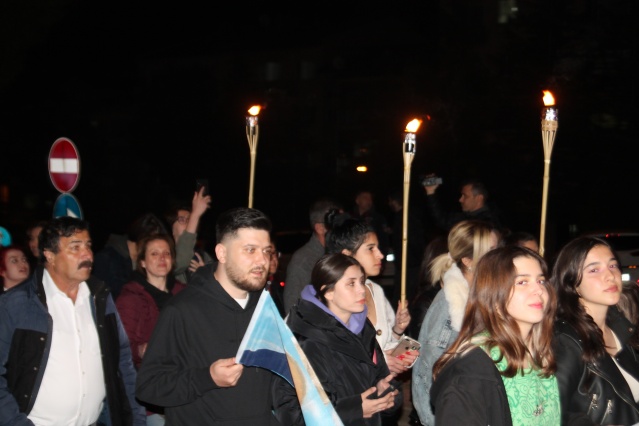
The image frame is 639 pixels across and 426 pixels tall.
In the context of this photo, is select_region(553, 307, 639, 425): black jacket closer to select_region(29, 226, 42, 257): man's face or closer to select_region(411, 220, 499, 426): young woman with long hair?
select_region(411, 220, 499, 426): young woman with long hair

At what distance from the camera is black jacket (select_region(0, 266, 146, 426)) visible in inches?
199

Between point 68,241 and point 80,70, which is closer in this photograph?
point 68,241

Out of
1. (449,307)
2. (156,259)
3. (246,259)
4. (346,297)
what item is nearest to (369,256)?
(449,307)

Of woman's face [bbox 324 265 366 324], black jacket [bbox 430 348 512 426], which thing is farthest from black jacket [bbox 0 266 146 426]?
black jacket [bbox 430 348 512 426]

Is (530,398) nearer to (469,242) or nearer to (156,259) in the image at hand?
(469,242)

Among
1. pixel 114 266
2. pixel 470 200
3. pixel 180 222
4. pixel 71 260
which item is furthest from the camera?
pixel 470 200

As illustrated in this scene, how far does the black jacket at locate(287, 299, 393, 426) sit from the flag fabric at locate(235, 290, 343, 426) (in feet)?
1.44

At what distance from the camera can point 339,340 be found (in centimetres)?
495

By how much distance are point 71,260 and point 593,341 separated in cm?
326

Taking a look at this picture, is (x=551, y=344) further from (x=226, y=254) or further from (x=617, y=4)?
(x=617, y=4)

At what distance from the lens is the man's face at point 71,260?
5.42m

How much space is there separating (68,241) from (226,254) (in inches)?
57.3

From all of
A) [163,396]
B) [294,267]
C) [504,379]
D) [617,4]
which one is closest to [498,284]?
[504,379]

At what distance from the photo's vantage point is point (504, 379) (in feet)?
11.9
